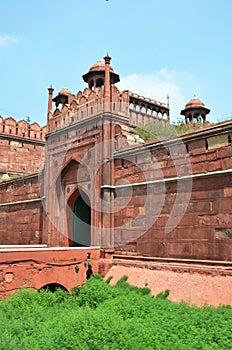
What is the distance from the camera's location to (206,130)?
821 cm

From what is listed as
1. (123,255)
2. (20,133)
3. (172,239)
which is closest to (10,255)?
(123,255)

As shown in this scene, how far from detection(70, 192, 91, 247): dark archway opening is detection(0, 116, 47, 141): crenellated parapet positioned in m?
9.99

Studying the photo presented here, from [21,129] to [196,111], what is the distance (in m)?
10.2

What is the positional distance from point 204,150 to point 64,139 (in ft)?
18.4

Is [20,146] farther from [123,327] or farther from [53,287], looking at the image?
[123,327]

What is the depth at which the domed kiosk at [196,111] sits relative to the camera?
1986 centimetres

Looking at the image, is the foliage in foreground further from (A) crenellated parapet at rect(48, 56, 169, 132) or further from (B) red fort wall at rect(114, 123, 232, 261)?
(A) crenellated parapet at rect(48, 56, 169, 132)

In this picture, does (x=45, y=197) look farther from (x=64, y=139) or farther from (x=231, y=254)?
(x=231, y=254)

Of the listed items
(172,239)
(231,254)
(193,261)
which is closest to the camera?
(231,254)

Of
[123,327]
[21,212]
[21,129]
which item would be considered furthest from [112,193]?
[21,129]

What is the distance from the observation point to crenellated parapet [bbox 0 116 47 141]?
2080cm

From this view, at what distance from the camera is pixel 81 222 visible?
1267 cm

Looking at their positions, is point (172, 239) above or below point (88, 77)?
below

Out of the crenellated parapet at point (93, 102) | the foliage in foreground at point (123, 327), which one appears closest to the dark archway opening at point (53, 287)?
the foliage in foreground at point (123, 327)
